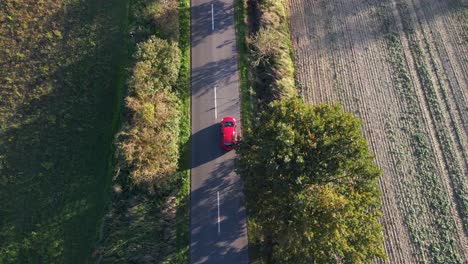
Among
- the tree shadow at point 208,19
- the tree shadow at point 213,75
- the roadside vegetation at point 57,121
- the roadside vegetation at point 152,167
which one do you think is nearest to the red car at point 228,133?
the roadside vegetation at point 152,167

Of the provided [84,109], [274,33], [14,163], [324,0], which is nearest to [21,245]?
[14,163]

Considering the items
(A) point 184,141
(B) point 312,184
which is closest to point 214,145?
(A) point 184,141

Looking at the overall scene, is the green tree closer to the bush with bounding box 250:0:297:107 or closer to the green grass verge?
the green grass verge

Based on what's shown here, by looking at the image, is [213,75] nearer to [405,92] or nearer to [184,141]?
[184,141]

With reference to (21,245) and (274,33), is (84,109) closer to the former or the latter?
(21,245)

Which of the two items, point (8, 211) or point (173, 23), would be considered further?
point (173, 23)

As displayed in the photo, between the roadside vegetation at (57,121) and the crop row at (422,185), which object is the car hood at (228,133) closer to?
the roadside vegetation at (57,121)
